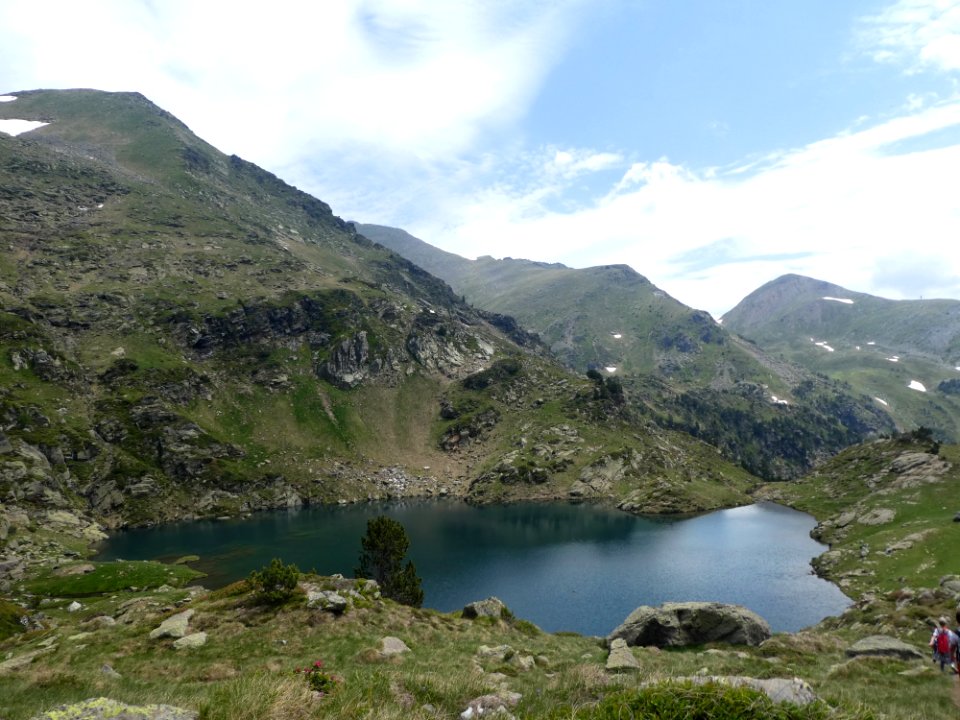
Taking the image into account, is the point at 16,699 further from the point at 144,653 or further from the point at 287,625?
the point at 287,625

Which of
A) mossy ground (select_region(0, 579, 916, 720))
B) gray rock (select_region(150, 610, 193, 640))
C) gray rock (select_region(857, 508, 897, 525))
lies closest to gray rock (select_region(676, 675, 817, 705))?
mossy ground (select_region(0, 579, 916, 720))

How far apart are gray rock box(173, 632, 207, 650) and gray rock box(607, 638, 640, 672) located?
22.5 meters

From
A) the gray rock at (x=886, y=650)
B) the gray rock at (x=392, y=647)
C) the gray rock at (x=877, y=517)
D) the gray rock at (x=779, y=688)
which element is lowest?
the gray rock at (x=877, y=517)

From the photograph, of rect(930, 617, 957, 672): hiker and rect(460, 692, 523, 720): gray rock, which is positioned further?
rect(930, 617, 957, 672): hiker

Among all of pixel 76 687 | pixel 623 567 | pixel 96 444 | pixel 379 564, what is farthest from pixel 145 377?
pixel 76 687

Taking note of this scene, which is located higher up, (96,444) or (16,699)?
(16,699)

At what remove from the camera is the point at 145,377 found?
15738cm

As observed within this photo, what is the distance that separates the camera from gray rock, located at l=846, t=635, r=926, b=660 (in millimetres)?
25141

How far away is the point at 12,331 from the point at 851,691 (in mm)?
194248

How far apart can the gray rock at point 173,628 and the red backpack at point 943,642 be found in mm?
37907

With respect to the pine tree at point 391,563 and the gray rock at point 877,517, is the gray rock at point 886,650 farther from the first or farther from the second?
the gray rock at point 877,517

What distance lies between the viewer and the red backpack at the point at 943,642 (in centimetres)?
2028

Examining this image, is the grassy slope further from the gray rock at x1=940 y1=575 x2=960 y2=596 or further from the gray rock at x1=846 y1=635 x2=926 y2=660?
the gray rock at x1=940 y1=575 x2=960 y2=596

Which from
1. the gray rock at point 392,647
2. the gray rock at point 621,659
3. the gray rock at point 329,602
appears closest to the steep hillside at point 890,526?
Answer: the gray rock at point 621,659
